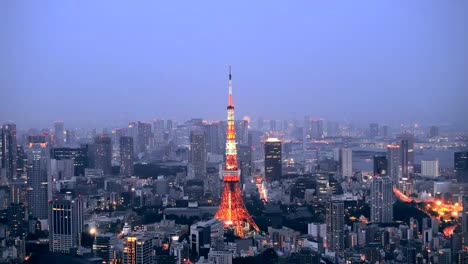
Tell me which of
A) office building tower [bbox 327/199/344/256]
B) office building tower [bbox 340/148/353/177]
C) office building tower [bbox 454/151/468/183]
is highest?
office building tower [bbox 454/151/468/183]

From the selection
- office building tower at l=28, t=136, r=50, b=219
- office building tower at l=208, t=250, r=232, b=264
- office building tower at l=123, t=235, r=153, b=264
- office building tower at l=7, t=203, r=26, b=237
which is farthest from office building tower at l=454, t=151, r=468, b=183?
office building tower at l=28, t=136, r=50, b=219

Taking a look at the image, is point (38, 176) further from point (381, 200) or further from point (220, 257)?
point (381, 200)

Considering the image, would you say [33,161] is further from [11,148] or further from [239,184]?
[239,184]

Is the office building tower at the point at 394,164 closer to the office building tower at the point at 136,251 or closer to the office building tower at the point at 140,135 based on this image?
the office building tower at the point at 140,135

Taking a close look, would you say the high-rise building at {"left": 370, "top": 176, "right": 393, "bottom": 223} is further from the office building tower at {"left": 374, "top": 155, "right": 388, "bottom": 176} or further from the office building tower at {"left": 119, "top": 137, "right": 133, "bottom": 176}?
the office building tower at {"left": 119, "top": 137, "right": 133, "bottom": 176}

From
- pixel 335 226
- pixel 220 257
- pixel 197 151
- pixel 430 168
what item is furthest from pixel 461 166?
pixel 197 151

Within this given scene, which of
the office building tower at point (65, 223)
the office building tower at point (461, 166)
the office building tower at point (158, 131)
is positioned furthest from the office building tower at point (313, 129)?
the office building tower at point (65, 223)

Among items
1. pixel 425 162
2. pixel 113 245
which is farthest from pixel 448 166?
pixel 113 245
